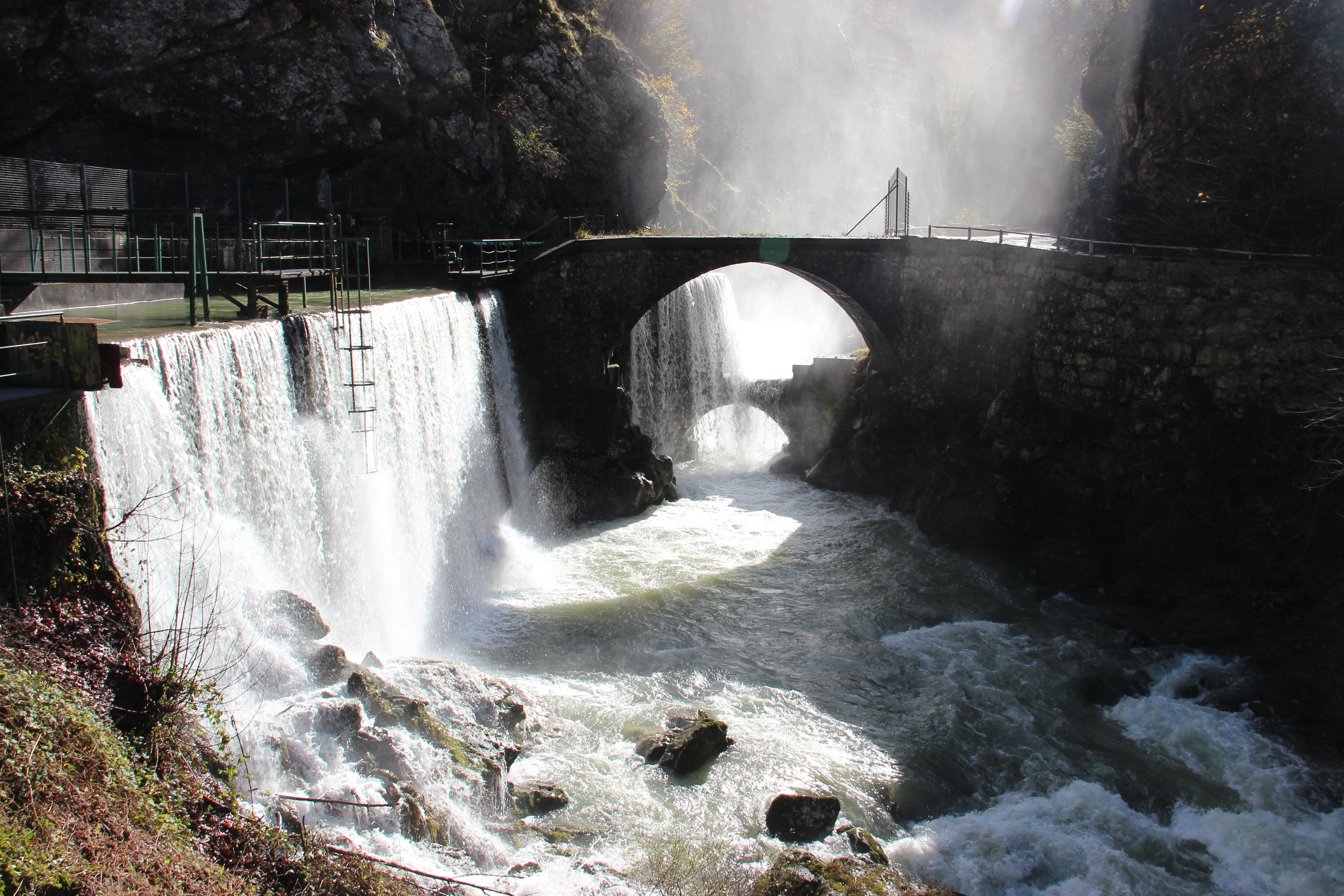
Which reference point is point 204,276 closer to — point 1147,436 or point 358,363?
point 358,363

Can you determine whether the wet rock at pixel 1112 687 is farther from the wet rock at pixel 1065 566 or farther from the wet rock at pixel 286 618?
the wet rock at pixel 286 618

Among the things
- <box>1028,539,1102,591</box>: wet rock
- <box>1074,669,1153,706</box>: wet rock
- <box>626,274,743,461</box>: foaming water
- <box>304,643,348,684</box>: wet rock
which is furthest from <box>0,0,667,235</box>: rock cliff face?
<box>1074,669,1153,706</box>: wet rock

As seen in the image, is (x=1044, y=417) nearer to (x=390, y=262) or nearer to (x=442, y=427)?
(x=442, y=427)

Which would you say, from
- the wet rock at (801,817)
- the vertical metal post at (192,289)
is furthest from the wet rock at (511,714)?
the vertical metal post at (192,289)

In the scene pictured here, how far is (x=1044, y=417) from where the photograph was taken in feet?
66.2

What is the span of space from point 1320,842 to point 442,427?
1539 centimetres

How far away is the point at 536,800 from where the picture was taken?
1137cm

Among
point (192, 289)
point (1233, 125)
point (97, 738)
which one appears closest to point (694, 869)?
point (97, 738)

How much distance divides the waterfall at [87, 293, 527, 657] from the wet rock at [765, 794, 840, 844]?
22.8 ft

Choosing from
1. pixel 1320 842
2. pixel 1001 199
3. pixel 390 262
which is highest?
pixel 1001 199

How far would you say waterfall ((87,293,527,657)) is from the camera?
10.7 meters

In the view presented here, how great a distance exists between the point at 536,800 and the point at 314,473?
6199 millimetres

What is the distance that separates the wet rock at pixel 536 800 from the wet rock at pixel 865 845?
3.36 m

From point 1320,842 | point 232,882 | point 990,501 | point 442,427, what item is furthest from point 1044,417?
point 232,882
